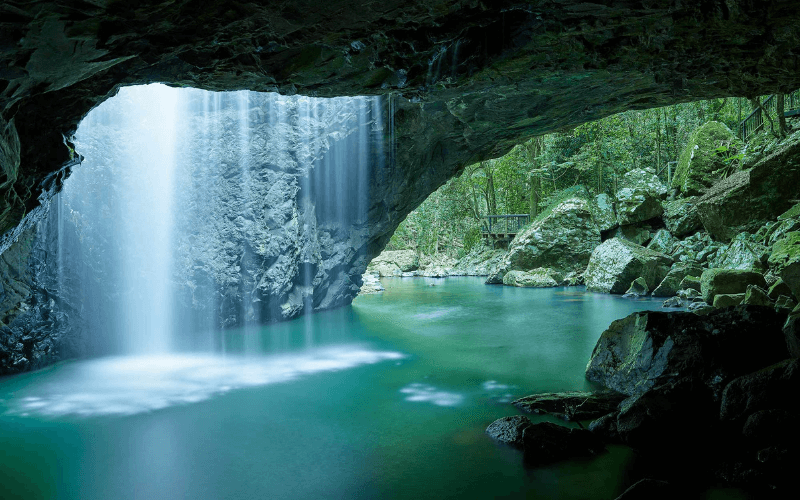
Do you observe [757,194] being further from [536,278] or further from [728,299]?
[536,278]

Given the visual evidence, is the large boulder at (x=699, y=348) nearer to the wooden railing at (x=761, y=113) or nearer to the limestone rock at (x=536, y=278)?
the wooden railing at (x=761, y=113)

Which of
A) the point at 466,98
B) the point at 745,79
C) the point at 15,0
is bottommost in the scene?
the point at 15,0

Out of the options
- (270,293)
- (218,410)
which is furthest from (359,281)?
(218,410)

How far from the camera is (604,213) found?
73.0ft

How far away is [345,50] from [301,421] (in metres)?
4.10

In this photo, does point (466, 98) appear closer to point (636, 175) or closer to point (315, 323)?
point (315, 323)

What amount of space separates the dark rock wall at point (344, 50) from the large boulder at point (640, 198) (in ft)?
49.2

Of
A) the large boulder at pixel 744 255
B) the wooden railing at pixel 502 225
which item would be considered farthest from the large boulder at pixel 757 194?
the wooden railing at pixel 502 225

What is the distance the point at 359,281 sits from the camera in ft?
56.3

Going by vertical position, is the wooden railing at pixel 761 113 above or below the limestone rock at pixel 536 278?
above

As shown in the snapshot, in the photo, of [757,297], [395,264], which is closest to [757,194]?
[757,297]

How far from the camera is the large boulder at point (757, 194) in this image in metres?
12.2

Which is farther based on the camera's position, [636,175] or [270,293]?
[636,175]

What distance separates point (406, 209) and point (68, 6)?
42.4ft
